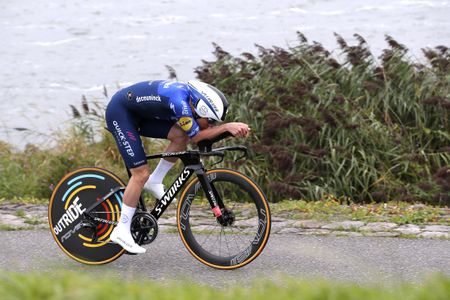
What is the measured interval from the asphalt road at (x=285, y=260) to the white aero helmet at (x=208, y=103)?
1064 mm

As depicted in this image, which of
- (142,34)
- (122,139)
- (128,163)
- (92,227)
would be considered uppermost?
(122,139)

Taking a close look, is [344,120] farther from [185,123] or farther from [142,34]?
[142,34]

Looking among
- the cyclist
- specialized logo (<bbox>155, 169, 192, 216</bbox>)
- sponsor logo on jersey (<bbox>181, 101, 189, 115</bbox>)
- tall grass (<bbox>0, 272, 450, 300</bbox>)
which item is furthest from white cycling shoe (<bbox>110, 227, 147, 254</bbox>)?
tall grass (<bbox>0, 272, 450, 300</bbox>)

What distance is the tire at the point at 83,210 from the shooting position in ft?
22.0

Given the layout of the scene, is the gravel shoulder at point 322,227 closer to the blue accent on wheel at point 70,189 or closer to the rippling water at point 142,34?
the blue accent on wheel at point 70,189

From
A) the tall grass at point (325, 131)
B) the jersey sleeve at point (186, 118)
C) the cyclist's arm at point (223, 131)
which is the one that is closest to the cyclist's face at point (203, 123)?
the cyclist's arm at point (223, 131)

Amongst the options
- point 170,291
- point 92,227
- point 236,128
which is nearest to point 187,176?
point 236,128

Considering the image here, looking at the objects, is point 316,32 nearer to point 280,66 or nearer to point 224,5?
point 224,5

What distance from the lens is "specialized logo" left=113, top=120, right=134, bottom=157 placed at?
21.1ft

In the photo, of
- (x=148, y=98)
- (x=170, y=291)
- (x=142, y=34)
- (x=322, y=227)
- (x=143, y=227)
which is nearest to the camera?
(x=170, y=291)

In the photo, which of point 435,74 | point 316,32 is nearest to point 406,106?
point 435,74

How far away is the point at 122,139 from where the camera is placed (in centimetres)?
644

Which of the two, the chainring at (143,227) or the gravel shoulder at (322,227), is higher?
the chainring at (143,227)

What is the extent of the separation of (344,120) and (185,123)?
3857 mm
